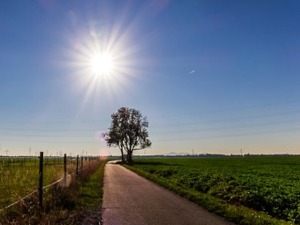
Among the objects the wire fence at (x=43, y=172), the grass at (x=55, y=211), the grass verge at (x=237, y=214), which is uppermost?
the wire fence at (x=43, y=172)

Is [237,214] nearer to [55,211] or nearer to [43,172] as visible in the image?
[55,211]

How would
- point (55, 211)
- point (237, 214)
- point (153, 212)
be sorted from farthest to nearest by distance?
point (153, 212) < point (237, 214) < point (55, 211)

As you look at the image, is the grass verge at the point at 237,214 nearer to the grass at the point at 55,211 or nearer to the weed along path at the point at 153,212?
the weed along path at the point at 153,212

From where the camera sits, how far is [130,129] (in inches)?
4250

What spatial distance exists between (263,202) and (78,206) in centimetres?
771

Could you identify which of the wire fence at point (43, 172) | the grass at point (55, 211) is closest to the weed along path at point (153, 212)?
the grass at point (55, 211)

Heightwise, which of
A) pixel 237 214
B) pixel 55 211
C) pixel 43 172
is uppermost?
pixel 43 172

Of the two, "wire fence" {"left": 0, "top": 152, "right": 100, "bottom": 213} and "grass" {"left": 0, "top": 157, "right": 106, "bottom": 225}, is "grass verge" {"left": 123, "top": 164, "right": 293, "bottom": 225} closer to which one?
"grass" {"left": 0, "top": 157, "right": 106, "bottom": 225}

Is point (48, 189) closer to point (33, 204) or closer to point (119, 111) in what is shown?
point (33, 204)

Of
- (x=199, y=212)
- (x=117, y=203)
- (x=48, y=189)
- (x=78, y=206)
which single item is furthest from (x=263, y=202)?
(x=48, y=189)

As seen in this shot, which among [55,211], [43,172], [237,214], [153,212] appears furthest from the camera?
[43,172]

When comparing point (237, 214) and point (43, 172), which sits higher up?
point (43, 172)

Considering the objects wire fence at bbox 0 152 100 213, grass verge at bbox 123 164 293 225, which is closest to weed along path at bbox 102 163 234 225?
grass verge at bbox 123 164 293 225

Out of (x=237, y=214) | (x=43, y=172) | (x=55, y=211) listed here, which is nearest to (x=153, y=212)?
(x=237, y=214)
